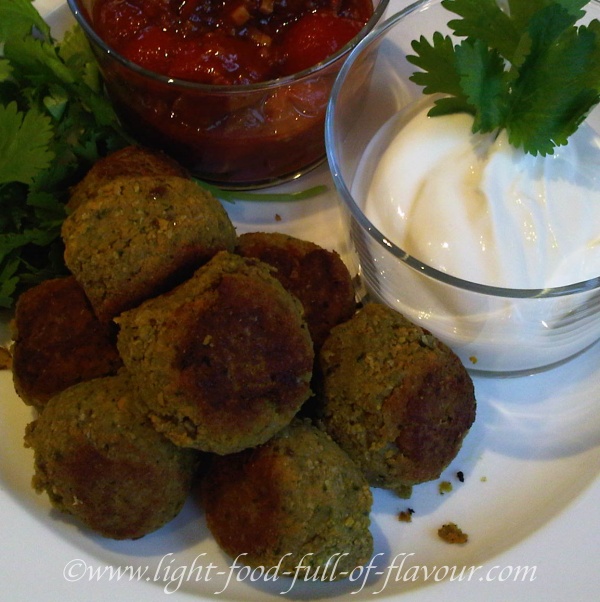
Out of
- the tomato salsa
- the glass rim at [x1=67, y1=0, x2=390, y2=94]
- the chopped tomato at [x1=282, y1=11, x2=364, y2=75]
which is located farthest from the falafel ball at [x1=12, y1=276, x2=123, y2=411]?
the chopped tomato at [x1=282, y1=11, x2=364, y2=75]

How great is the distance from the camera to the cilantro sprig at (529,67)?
1937mm

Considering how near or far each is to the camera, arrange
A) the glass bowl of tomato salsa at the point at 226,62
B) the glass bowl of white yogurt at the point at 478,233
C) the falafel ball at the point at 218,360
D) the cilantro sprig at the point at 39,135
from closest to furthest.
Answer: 1. the falafel ball at the point at 218,360
2. the glass bowl of white yogurt at the point at 478,233
3. the cilantro sprig at the point at 39,135
4. the glass bowl of tomato salsa at the point at 226,62

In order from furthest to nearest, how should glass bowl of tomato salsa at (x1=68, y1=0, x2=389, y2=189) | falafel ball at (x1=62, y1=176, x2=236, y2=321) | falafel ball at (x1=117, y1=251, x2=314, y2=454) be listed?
glass bowl of tomato salsa at (x1=68, y1=0, x2=389, y2=189)
falafel ball at (x1=62, y1=176, x2=236, y2=321)
falafel ball at (x1=117, y1=251, x2=314, y2=454)

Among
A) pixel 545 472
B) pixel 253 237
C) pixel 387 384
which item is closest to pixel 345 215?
pixel 253 237

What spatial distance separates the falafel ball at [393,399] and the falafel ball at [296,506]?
75 millimetres

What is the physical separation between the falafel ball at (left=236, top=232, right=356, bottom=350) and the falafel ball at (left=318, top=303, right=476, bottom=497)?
0.12m

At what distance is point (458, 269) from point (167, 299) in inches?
33.3

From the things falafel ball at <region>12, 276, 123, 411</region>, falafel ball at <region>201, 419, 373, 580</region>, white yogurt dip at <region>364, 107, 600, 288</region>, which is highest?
falafel ball at <region>12, 276, 123, 411</region>

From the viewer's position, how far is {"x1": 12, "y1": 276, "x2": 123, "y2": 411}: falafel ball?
1817 millimetres

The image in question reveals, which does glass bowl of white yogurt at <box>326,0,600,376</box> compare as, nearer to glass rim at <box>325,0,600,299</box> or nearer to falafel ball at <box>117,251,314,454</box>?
glass rim at <box>325,0,600,299</box>

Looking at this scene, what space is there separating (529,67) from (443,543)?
1410 millimetres

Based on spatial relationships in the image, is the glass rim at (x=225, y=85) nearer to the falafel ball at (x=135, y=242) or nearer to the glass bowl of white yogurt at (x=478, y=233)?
the glass bowl of white yogurt at (x=478, y=233)

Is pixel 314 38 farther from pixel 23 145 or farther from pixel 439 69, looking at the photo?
pixel 23 145

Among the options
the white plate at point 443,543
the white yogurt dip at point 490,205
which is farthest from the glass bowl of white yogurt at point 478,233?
the white plate at point 443,543
